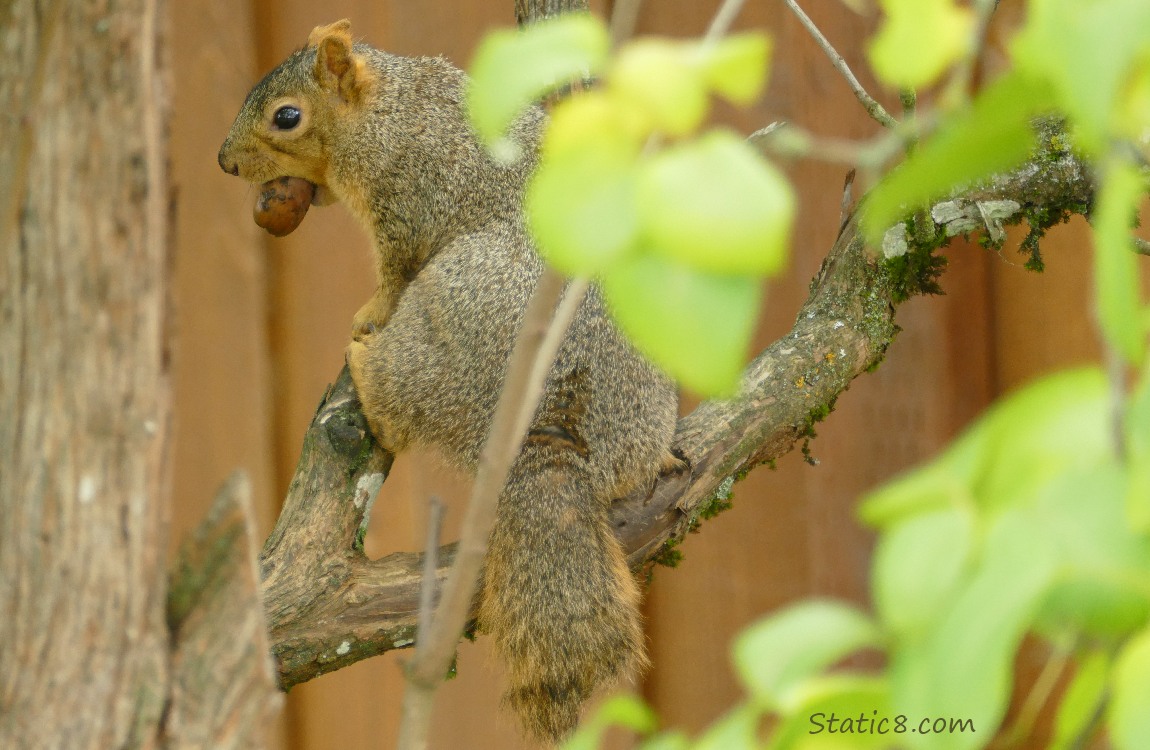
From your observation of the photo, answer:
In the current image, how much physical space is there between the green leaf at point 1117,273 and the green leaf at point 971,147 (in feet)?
0.14

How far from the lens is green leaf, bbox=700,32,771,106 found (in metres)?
0.32

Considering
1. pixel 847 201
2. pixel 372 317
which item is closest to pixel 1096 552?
pixel 847 201

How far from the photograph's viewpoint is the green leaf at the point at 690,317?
312mm

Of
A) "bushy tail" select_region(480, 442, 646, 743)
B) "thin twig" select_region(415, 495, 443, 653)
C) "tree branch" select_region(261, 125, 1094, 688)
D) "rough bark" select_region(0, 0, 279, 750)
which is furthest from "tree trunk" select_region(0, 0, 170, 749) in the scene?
"bushy tail" select_region(480, 442, 646, 743)

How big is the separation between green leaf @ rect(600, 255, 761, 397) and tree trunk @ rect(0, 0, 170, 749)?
437mm

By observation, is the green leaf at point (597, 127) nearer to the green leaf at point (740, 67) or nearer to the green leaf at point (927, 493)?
the green leaf at point (740, 67)

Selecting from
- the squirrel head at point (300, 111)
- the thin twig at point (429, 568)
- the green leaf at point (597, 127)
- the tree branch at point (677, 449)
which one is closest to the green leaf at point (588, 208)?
the green leaf at point (597, 127)

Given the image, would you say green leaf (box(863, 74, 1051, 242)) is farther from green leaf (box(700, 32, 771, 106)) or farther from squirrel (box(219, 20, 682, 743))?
squirrel (box(219, 20, 682, 743))

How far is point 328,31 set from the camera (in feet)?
7.78

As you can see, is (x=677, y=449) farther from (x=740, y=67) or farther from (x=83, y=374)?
(x=740, y=67)

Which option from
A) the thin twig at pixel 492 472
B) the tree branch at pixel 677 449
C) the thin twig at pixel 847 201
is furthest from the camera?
the thin twig at pixel 847 201

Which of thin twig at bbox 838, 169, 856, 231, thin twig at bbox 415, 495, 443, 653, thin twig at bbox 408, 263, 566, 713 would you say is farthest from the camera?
thin twig at bbox 838, 169, 856, 231

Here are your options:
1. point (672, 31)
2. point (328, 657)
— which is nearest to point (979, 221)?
point (672, 31)

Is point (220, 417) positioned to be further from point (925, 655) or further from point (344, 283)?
point (925, 655)
